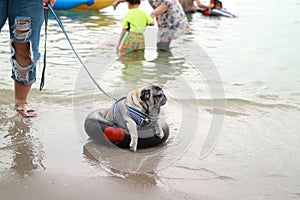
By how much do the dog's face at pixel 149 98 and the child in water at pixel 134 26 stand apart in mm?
4771

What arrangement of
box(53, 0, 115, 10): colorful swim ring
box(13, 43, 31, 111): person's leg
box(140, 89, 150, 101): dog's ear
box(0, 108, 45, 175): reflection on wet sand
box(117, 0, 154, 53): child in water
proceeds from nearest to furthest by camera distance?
box(0, 108, 45, 175): reflection on wet sand, box(140, 89, 150, 101): dog's ear, box(13, 43, 31, 111): person's leg, box(117, 0, 154, 53): child in water, box(53, 0, 115, 10): colorful swim ring

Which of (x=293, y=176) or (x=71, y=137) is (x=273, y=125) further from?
(x=71, y=137)

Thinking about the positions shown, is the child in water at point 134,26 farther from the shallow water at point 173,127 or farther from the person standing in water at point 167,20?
the shallow water at point 173,127

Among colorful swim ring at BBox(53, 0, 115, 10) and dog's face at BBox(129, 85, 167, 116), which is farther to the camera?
colorful swim ring at BBox(53, 0, 115, 10)

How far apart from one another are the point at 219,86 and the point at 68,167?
354 centimetres

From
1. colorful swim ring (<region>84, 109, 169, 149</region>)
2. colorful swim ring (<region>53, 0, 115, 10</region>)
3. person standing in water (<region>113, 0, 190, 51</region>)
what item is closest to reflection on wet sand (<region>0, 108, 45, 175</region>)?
colorful swim ring (<region>84, 109, 169, 149</region>)

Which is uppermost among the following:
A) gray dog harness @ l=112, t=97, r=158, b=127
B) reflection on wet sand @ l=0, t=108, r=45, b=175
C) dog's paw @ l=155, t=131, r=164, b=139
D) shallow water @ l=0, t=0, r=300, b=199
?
gray dog harness @ l=112, t=97, r=158, b=127

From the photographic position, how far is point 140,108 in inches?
149

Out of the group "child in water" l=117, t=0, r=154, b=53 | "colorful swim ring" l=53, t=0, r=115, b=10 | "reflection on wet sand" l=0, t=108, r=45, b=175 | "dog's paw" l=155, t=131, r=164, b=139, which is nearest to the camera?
"reflection on wet sand" l=0, t=108, r=45, b=175

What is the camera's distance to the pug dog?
372 cm

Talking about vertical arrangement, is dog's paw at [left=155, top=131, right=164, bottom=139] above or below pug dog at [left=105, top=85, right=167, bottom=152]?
below

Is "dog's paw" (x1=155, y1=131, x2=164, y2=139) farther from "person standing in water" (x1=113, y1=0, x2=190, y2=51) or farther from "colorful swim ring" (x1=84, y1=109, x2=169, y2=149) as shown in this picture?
"person standing in water" (x1=113, y1=0, x2=190, y2=51)

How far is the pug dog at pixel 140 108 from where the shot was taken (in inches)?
147

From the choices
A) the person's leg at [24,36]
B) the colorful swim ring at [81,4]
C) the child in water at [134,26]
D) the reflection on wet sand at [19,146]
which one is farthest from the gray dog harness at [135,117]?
the colorful swim ring at [81,4]
